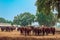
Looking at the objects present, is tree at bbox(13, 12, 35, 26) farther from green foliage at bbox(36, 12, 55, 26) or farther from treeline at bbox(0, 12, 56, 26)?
green foliage at bbox(36, 12, 55, 26)

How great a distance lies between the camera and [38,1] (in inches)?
1699

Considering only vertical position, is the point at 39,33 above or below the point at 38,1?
below

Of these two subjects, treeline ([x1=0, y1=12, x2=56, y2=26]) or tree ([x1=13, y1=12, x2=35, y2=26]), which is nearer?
treeline ([x1=0, y1=12, x2=56, y2=26])

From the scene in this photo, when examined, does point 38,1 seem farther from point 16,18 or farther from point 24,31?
point 16,18

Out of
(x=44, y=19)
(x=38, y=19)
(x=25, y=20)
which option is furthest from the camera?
(x=25, y=20)

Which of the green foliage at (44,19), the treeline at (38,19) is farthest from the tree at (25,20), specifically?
the green foliage at (44,19)

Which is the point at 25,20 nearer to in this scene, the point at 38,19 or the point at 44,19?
the point at 38,19

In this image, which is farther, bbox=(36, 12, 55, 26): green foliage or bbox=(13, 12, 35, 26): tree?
bbox=(13, 12, 35, 26): tree

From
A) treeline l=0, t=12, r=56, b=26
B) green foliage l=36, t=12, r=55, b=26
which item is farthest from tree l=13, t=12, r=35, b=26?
green foliage l=36, t=12, r=55, b=26

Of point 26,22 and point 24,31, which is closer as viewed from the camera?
point 24,31

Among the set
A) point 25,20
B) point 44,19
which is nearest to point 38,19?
point 44,19

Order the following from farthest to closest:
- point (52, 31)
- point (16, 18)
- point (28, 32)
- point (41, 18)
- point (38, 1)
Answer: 1. point (16, 18)
2. point (41, 18)
3. point (38, 1)
4. point (52, 31)
5. point (28, 32)

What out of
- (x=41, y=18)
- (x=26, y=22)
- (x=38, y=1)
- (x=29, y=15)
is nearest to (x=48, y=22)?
(x=41, y=18)

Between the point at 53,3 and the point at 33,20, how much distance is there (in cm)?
8681
